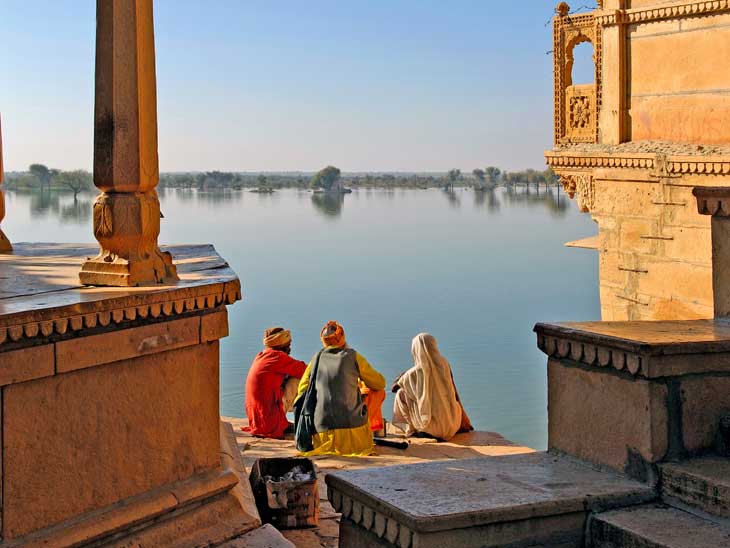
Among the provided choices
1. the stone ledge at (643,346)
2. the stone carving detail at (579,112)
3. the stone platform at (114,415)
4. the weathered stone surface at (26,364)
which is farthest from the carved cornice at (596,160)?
the weathered stone surface at (26,364)

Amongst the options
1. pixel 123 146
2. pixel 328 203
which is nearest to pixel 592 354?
pixel 123 146

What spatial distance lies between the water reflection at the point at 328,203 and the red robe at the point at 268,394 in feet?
194

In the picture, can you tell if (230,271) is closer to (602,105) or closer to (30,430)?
(30,430)

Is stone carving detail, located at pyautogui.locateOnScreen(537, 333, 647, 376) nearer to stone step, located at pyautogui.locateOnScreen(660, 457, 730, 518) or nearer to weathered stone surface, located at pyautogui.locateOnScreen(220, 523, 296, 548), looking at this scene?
stone step, located at pyautogui.locateOnScreen(660, 457, 730, 518)

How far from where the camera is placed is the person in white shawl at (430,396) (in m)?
8.36

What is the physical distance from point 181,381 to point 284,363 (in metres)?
4.07

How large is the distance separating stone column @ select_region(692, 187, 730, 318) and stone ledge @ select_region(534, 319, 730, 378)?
182 mm

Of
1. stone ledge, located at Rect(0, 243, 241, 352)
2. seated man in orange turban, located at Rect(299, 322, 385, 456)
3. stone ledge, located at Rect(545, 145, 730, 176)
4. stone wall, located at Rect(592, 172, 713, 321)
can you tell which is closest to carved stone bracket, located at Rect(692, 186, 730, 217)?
stone ledge, located at Rect(0, 243, 241, 352)

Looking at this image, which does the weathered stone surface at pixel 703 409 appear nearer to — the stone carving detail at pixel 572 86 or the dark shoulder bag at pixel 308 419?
the dark shoulder bag at pixel 308 419

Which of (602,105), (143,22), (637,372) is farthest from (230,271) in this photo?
(602,105)

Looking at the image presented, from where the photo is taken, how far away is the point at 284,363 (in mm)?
8227

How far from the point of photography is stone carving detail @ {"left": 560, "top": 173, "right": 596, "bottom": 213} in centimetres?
812

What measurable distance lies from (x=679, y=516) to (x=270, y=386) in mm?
5673

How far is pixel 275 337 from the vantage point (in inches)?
322
